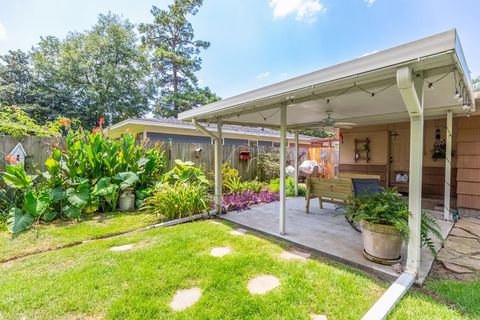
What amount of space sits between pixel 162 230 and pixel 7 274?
1.90 meters

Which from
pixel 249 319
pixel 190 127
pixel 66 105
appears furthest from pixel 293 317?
pixel 66 105

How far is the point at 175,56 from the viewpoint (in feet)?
60.3

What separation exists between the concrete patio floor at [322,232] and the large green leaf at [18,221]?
337cm

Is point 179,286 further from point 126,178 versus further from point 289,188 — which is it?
point 289,188

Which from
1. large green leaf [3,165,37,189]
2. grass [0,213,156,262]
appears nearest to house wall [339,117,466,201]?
grass [0,213,156,262]

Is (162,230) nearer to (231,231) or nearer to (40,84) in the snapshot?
(231,231)

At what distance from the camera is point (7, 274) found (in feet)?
8.36

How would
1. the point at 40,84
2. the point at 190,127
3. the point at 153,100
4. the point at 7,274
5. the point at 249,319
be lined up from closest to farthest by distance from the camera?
the point at 249,319 → the point at 7,274 → the point at 190,127 → the point at 40,84 → the point at 153,100

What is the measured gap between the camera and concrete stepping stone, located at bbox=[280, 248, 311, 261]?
299 centimetres

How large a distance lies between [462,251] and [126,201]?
19.6 feet

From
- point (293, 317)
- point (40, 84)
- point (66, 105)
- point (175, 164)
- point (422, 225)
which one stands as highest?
point (40, 84)

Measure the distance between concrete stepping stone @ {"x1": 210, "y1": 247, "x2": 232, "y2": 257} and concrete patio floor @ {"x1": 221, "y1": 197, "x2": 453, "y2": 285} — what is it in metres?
0.90

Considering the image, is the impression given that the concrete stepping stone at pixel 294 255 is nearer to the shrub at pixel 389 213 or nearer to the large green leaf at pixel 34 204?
the shrub at pixel 389 213

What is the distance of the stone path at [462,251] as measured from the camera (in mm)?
2782
